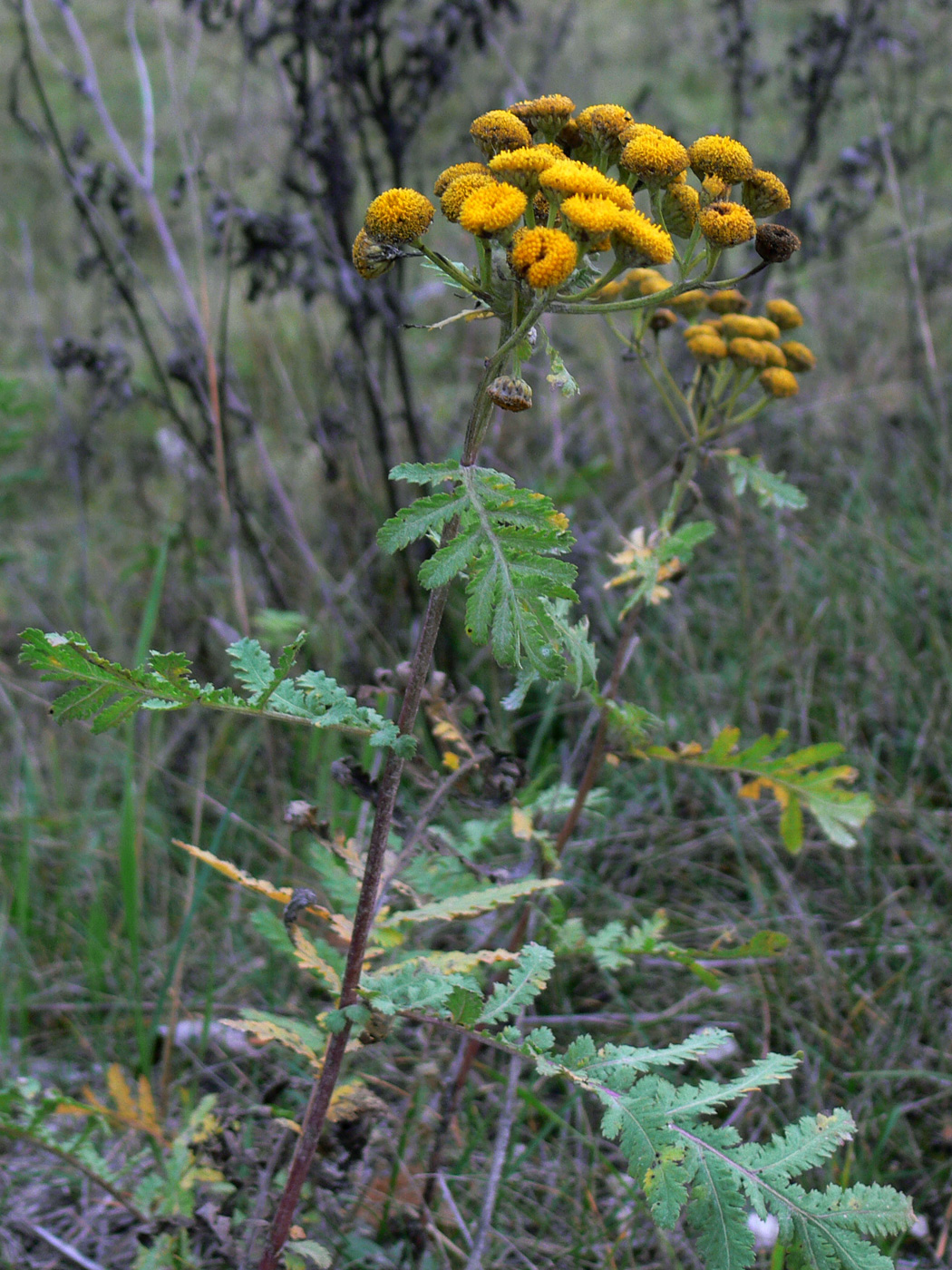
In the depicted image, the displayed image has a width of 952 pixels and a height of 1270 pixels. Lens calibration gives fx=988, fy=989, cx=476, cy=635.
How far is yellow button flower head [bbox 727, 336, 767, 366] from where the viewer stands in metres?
1.85

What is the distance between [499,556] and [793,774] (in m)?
0.98

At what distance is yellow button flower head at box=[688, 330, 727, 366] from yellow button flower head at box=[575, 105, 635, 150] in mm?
547

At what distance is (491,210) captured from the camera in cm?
114

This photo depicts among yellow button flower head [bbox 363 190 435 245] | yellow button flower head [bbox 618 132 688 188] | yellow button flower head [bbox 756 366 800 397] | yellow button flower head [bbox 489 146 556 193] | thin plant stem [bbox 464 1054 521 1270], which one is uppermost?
yellow button flower head [bbox 618 132 688 188]

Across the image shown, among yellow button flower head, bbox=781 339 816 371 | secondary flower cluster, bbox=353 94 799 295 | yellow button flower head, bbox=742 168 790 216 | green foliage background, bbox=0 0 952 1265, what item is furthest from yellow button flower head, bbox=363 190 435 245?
green foliage background, bbox=0 0 952 1265

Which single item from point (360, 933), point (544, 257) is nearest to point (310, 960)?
point (360, 933)

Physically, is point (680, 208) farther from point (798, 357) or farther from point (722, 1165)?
point (722, 1165)

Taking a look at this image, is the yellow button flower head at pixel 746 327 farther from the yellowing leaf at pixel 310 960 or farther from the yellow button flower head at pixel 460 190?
the yellowing leaf at pixel 310 960

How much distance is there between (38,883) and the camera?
9.07ft

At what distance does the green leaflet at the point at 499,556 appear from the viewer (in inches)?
44.4

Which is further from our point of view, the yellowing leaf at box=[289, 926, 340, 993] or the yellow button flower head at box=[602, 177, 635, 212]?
the yellowing leaf at box=[289, 926, 340, 993]

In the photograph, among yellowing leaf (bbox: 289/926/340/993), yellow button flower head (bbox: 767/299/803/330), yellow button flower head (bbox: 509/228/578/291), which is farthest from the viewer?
yellow button flower head (bbox: 767/299/803/330)

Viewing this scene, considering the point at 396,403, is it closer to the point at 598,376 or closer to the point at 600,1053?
the point at 598,376

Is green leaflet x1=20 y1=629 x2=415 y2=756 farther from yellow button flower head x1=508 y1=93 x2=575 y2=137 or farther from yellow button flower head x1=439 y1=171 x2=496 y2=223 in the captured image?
yellow button flower head x1=508 y1=93 x2=575 y2=137
